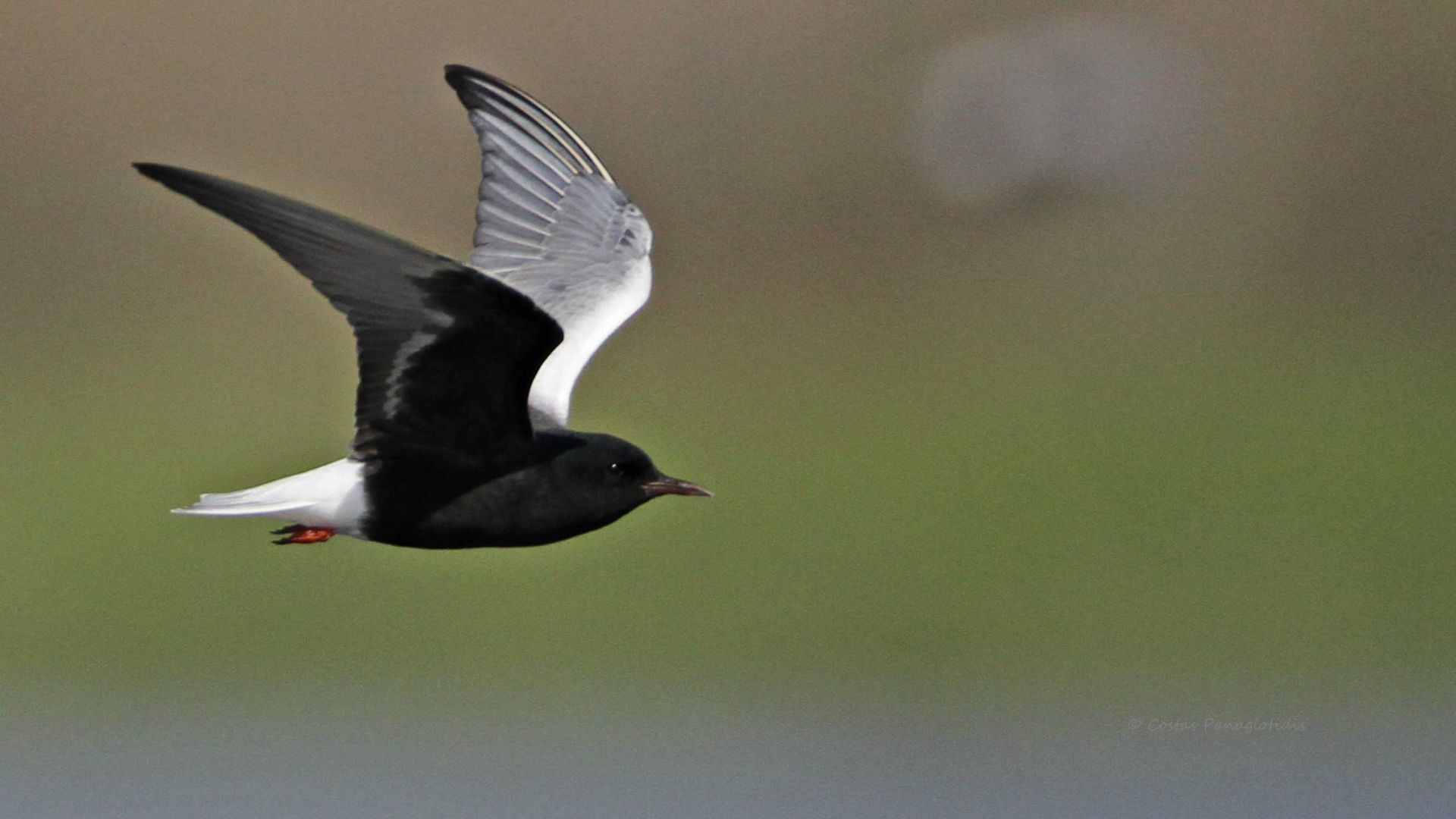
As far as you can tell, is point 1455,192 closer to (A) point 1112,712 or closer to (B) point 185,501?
(A) point 1112,712

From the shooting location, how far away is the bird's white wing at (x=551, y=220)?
236 inches

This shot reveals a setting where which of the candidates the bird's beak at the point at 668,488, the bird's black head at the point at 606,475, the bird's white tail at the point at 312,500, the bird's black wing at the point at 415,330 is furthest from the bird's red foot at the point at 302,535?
the bird's beak at the point at 668,488

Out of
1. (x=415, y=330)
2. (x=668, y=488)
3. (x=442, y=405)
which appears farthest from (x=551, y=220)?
(x=415, y=330)

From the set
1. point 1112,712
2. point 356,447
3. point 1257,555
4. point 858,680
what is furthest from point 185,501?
point 356,447

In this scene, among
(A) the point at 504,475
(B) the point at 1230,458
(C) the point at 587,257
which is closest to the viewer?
(A) the point at 504,475

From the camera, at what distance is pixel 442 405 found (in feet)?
16.1

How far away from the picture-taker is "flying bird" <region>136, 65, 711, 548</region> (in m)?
4.44

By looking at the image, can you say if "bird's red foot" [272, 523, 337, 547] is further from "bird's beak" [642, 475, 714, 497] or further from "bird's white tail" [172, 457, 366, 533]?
"bird's beak" [642, 475, 714, 497]

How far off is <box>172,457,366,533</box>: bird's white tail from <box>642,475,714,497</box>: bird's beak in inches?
27.6

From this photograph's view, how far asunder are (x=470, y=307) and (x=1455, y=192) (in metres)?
14.5

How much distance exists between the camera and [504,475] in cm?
501

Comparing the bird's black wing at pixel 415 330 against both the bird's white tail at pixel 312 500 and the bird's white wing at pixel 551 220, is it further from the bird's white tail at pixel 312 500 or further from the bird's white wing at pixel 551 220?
the bird's white wing at pixel 551 220

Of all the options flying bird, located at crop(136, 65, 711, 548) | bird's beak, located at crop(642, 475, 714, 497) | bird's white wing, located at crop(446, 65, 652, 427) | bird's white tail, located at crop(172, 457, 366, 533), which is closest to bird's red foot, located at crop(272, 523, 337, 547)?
flying bird, located at crop(136, 65, 711, 548)

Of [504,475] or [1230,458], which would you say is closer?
[504,475]
